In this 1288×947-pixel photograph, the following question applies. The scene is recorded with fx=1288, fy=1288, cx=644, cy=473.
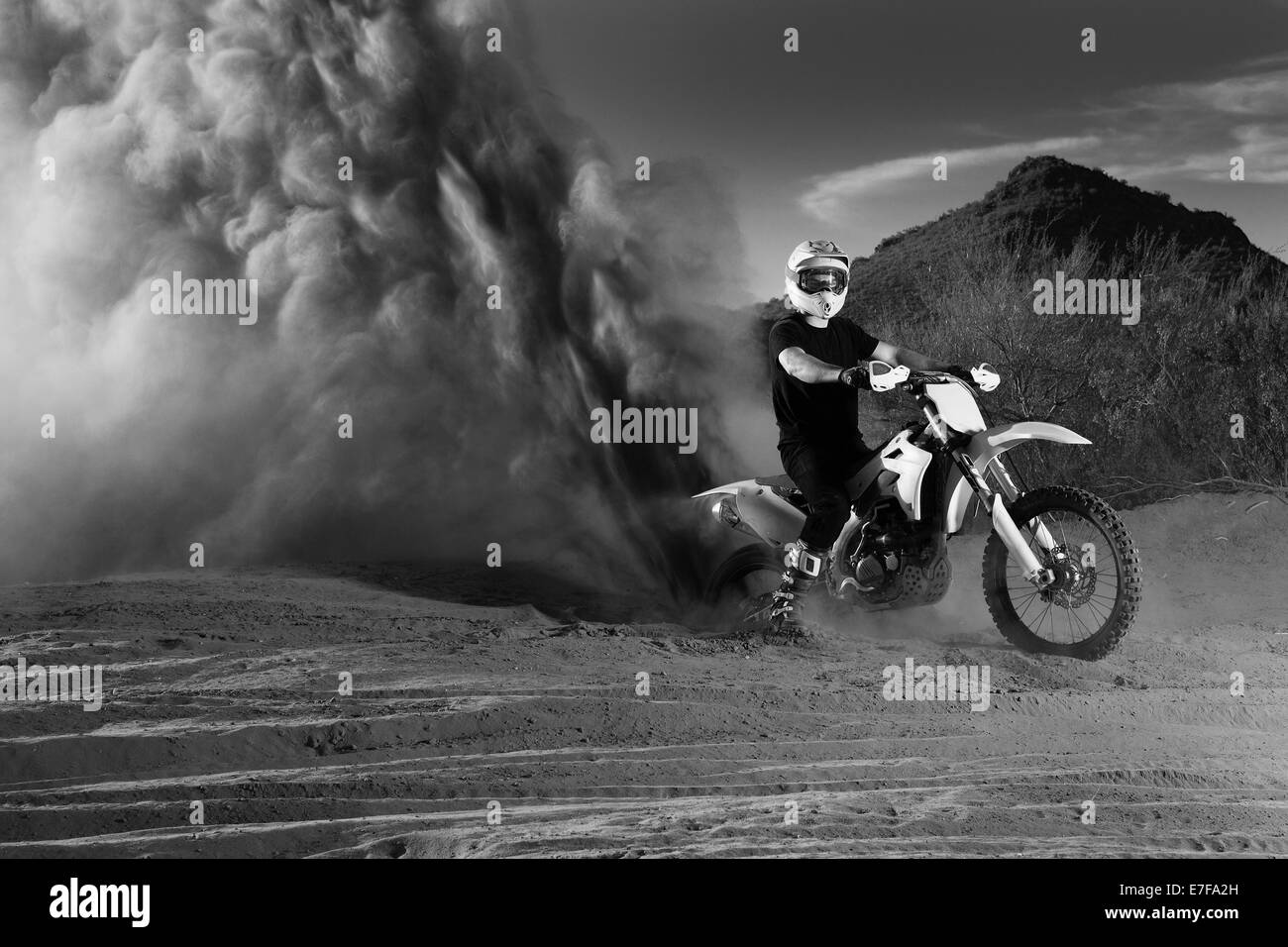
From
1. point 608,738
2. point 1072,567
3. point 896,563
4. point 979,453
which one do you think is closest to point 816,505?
point 896,563

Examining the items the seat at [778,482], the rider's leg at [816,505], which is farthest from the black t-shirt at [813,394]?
the seat at [778,482]

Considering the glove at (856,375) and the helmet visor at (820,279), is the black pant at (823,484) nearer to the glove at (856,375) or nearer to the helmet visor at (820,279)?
the glove at (856,375)

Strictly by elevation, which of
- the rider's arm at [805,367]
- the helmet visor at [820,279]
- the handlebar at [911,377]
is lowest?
the handlebar at [911,377]

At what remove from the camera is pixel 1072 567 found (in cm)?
844

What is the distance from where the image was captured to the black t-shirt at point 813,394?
9289mm

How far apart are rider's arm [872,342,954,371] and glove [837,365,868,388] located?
831 millimetres

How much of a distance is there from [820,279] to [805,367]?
713mm

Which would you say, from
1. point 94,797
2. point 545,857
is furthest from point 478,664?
point 545,857

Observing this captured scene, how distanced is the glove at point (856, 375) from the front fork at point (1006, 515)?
2.07ft

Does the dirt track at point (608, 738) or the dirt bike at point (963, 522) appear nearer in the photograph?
the dirt track at point (608, 738)

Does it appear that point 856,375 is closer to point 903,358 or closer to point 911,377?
point 911,377

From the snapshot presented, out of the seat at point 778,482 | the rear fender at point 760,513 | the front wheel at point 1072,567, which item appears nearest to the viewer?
the front wheel at point 1072,567

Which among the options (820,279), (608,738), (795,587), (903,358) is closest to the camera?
(608,738)

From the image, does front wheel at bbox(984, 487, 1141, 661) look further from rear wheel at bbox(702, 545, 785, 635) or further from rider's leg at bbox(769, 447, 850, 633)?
rear wheel at bbox(702, 545, 785, 635)
